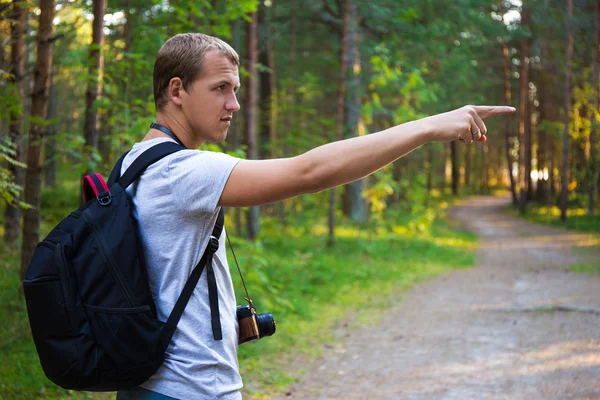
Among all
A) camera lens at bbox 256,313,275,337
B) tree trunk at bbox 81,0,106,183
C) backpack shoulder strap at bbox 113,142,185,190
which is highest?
tree trunk at bbox 81,0,106,183

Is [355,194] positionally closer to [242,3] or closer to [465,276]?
[465,276]

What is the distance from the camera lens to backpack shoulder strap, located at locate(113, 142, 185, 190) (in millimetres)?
1805

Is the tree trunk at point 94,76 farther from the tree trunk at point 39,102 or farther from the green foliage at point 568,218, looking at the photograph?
the green foliage at point 568,218

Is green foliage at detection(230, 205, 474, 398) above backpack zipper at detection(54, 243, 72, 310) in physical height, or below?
below

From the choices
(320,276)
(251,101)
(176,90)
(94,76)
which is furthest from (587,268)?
(176,90)

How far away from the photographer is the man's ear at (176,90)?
1.89 m

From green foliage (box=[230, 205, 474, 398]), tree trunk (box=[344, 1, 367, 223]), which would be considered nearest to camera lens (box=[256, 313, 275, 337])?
green foliage (box=[230, 205, 474, 398])

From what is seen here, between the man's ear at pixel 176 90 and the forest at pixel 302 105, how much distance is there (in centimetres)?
274

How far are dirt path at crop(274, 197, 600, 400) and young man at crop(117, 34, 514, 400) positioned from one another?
A: 14.2 ft

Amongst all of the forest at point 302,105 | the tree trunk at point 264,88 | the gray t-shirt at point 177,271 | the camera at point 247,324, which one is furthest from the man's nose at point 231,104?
the tree trunk at point 264,88

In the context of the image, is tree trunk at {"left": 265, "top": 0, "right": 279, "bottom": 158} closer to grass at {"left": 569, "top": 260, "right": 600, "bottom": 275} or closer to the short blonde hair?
grass at {"left": 569, "top": 260, "right": 600, "bottom": 275}

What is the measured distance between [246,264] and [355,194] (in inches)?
427

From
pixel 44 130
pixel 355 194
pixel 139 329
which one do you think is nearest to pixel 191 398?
pixel 139 329

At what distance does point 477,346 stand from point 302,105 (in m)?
12.0
